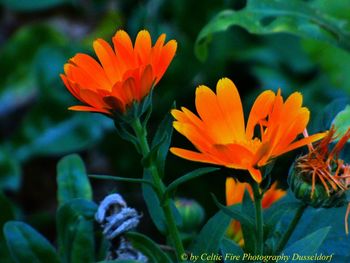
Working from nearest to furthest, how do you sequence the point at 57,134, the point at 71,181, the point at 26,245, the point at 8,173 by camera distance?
the point at 26,245 → the point at 71,181 → the point at 8,173 → the point at 57,134

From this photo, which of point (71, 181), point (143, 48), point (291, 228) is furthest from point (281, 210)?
point (71, 181)

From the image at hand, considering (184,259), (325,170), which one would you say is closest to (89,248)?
(184,259)

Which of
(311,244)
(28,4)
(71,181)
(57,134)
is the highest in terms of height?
(28,4)

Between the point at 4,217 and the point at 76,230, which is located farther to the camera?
the point at 4,217

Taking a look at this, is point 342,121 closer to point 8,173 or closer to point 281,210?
point 281,210

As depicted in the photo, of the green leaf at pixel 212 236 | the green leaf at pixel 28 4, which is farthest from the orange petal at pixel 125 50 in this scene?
the green leaf at pixel 28 4

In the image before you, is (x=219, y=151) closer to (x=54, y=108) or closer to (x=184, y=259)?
(x=184, y=259)
